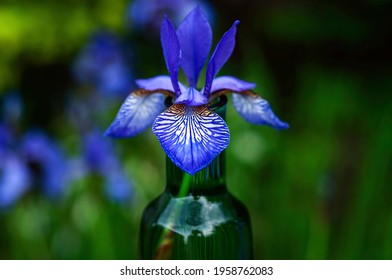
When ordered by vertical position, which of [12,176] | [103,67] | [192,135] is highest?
[192,135]

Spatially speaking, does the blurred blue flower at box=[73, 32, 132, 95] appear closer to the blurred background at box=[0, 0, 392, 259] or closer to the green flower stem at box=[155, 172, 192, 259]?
the blurred background at box=[0, 0, 392, 259]

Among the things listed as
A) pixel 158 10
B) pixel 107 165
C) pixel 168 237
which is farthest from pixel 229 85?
pixel 158 10

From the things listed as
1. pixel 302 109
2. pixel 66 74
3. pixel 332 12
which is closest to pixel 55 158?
pixel 302 109

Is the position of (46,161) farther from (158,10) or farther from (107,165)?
(158,10)

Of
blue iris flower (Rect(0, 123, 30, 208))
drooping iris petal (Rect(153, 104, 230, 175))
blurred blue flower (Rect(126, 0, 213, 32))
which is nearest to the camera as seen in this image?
drooping iris petal (Rect(153, 104, 230, 175))

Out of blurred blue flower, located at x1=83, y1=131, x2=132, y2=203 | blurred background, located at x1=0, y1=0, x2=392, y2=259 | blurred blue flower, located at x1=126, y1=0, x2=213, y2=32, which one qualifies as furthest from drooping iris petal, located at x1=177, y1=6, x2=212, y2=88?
blurred blue flower, located at x1=126, y1=0, x2=213, y2=32

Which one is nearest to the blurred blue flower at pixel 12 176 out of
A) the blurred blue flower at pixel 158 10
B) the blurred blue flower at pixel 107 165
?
the blurred blue flower at pixel 107 165
